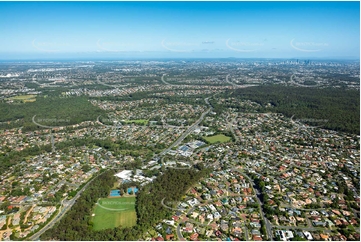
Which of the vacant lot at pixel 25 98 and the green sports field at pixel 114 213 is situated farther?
the vacant lot at pixel 25 98

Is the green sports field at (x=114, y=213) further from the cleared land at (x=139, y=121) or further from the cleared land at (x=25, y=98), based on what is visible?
the cleared land at (x=25, y=98)

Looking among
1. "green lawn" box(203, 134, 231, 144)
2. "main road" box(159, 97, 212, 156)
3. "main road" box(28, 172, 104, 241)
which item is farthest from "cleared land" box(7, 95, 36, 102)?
"main road" box(28, 172, 104, 241)

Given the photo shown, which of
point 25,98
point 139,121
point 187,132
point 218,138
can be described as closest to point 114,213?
point 218,138

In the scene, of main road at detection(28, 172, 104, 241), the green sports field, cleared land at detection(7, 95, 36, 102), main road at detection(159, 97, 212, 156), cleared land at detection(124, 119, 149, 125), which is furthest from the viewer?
cleared land at detection(7, 95, 36, 102)

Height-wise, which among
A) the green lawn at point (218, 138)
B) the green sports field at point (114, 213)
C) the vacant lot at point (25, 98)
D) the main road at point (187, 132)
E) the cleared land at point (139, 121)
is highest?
the vacant lot at point (25, 98)

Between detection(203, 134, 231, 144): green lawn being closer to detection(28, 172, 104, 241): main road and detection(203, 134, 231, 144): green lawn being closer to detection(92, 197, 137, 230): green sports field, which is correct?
detection(92, 197, 137, 230): green sports field

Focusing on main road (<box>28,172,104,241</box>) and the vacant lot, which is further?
the vacant lot

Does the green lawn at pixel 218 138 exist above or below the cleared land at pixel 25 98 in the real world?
below

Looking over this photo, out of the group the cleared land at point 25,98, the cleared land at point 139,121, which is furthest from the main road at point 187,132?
the cleared land at point 25,98

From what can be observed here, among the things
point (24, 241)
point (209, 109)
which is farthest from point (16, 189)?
point (209, 109)

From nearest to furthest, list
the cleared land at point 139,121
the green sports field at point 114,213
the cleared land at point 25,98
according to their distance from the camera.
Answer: the green sports field at point 114,213 → the cleared land at point 139,121 → the cleared land at point 25,98
